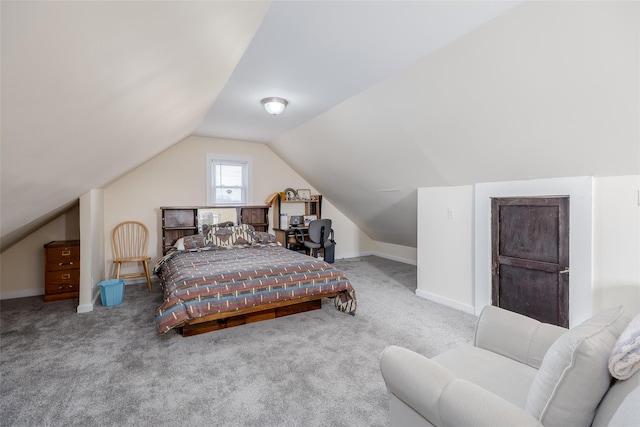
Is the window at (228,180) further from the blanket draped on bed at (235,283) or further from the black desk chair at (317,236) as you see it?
the blanket draped on bed at (235,283)

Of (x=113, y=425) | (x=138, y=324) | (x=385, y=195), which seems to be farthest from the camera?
(x=385, y=195)

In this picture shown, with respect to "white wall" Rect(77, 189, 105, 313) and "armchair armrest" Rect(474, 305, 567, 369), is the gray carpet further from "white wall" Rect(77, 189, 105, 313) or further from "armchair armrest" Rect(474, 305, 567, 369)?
"armchair armrest" Rect(474, 305, 567, 369)

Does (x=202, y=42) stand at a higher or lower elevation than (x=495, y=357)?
higher

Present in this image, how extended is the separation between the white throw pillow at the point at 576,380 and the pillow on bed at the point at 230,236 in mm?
4196

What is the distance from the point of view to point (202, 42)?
1.69 meters

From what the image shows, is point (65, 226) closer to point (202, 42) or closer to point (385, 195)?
point (202, 42)

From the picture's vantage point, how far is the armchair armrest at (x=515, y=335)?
1.56 m

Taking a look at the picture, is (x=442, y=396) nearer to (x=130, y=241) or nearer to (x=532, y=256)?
(x=532, y=256)

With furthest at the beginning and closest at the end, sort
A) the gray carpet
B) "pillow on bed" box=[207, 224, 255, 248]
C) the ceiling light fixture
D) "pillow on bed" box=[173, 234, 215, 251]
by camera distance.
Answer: "pillow on bed" box=[207, 224, 255, 248] → "pillow on bed" box=[173, 234, 215, 251] → the ceiling light fixture → the gray carpet

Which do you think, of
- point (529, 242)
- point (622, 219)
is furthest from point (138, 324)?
point (622, 219)

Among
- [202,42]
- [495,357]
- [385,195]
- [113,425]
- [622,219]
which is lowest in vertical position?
[113,425]

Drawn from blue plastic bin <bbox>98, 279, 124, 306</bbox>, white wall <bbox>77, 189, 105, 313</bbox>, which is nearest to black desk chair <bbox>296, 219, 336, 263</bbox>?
blue plastic bin <bbox>98, 279, 124, 306</bbox>

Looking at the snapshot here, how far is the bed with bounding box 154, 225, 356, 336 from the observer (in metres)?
2.77

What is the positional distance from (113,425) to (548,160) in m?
3.66
